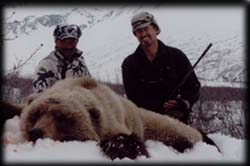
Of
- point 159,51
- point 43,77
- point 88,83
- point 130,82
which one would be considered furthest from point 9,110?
point 159,51

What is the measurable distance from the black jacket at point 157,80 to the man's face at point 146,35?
0.40ft

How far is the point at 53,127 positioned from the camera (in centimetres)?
345

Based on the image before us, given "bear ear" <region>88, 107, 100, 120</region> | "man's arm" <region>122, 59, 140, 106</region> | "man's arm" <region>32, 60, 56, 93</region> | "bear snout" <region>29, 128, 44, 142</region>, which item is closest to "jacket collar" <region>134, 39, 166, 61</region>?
"man's arm" <region>122, 59, 140, 106</region>

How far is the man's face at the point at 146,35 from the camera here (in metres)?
5.76

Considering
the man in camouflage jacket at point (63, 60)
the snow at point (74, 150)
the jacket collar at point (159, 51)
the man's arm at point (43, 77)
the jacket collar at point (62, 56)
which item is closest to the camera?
the snow at point (74, 150)

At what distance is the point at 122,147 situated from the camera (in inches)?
130

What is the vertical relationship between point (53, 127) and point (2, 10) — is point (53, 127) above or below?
below

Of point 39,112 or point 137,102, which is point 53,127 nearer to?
point 39,112

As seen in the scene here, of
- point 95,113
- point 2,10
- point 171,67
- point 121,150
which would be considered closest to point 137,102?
point 171,67

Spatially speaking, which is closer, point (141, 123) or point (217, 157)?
point (217, 157)

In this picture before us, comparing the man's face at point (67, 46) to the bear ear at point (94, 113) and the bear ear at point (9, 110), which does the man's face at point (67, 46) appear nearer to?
the bear ear at point (9, 110)

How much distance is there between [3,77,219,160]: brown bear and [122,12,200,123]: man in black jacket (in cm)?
154

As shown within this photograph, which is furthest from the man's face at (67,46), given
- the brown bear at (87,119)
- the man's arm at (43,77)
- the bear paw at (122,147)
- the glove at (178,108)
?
the bear paw at (122,147)

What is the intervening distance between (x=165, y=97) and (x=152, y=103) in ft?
0.53
